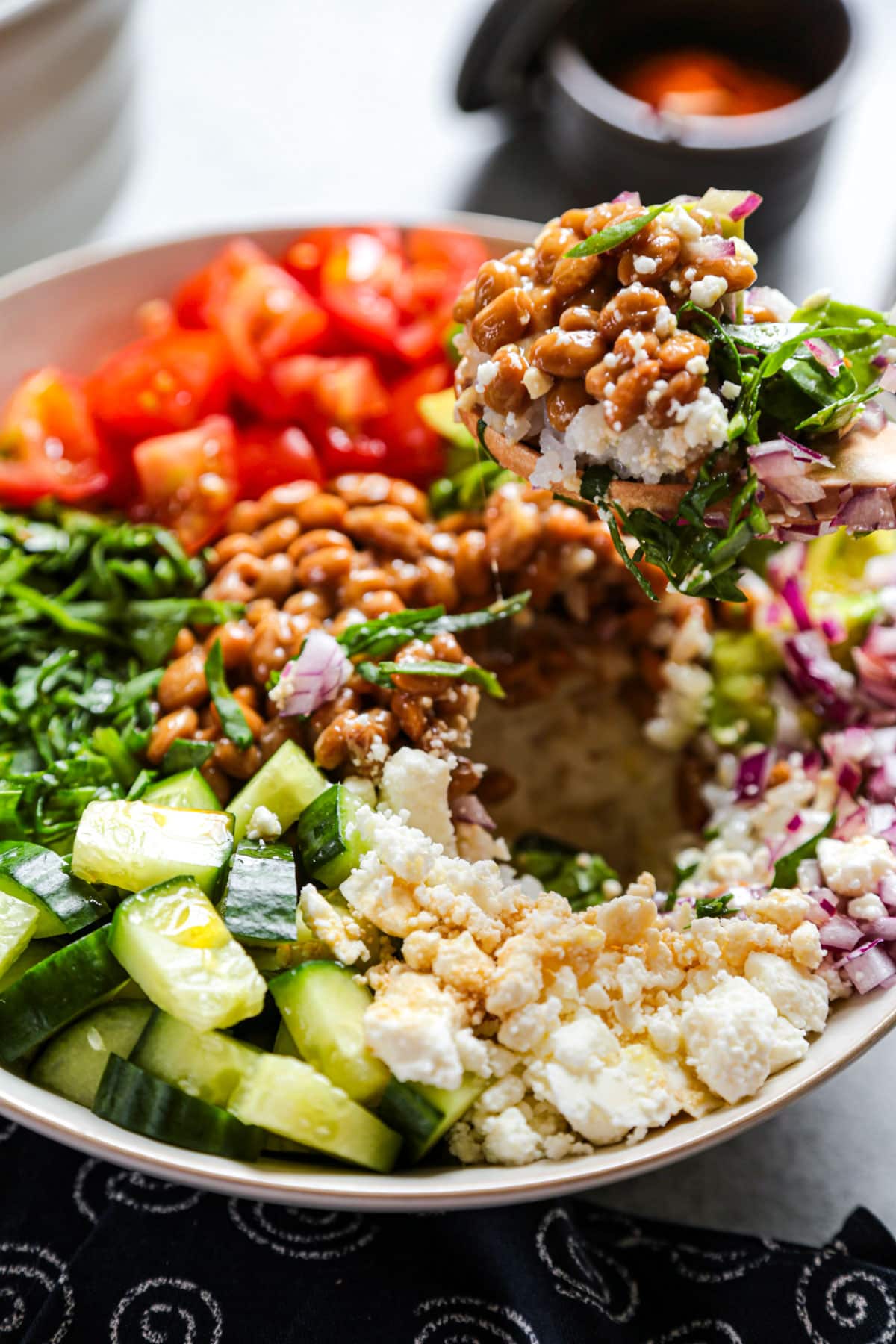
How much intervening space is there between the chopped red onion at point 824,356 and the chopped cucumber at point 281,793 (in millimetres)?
932

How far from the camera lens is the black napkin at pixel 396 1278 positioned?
1737 millimetres

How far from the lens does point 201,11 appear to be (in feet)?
12.3

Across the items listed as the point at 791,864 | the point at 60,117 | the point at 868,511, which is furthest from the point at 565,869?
the point at 60,117

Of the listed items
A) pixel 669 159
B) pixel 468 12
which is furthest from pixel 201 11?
pixel 669 159

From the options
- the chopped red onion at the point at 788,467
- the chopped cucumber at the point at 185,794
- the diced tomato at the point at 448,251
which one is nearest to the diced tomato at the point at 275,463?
the diced tomato at the point at 448,251

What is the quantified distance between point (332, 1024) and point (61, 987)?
370 mm

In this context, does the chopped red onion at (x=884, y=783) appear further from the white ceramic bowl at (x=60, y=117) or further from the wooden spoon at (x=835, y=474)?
the white ceramic bowl at (x=60, y=117)


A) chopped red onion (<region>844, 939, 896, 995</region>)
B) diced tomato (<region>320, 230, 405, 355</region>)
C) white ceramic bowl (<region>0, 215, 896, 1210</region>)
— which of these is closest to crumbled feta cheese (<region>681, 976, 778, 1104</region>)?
white ceramic bowl (<region>0, 215, 896, 1210</region>)

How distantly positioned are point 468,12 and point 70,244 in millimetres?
1512

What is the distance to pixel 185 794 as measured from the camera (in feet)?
6.17

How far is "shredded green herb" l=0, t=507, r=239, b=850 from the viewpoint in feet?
6.50

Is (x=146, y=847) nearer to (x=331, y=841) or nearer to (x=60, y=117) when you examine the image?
(x=331, y=841)

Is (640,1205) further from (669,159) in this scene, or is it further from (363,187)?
(363,187)

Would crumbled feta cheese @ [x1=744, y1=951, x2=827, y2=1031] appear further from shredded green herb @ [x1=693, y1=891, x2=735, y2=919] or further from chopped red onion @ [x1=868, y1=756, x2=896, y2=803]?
chopped red onion @ [x1=868, y1=756, x2=896, y2=803]
